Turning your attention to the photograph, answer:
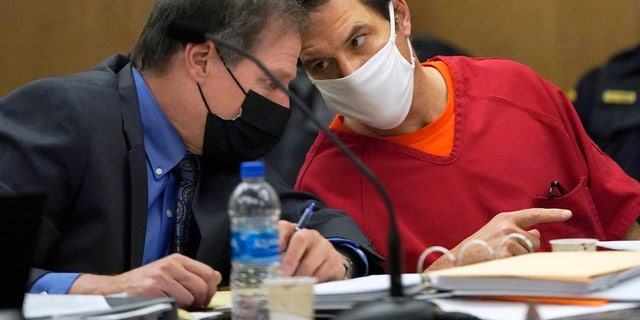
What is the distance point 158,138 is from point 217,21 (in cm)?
26

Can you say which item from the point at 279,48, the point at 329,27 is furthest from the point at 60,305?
the point at 329,27

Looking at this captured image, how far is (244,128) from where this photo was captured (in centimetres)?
210

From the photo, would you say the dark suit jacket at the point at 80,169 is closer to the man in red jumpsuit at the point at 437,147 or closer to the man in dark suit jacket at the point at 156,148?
the man in dark suit jacket at the point at 156,148

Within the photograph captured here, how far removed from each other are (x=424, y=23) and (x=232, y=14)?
248cm

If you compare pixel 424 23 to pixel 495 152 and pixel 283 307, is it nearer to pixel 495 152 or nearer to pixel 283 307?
pixel 495 152

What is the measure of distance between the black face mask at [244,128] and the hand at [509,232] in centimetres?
44

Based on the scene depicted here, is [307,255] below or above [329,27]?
below

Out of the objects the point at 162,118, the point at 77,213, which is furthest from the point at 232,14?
the point at 77,213

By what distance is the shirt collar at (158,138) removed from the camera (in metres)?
2.03

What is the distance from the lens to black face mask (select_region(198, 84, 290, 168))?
6.84ft

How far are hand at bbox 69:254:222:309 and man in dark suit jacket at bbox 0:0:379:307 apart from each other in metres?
0.01

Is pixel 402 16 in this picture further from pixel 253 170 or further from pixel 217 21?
pixel 253 170

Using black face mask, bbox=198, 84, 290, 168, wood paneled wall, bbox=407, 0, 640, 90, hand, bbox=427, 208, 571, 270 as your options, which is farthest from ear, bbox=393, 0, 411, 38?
wood paneled wall, bbox=407, 0, 640, 90

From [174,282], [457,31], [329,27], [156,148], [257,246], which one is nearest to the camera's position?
[257,246]
